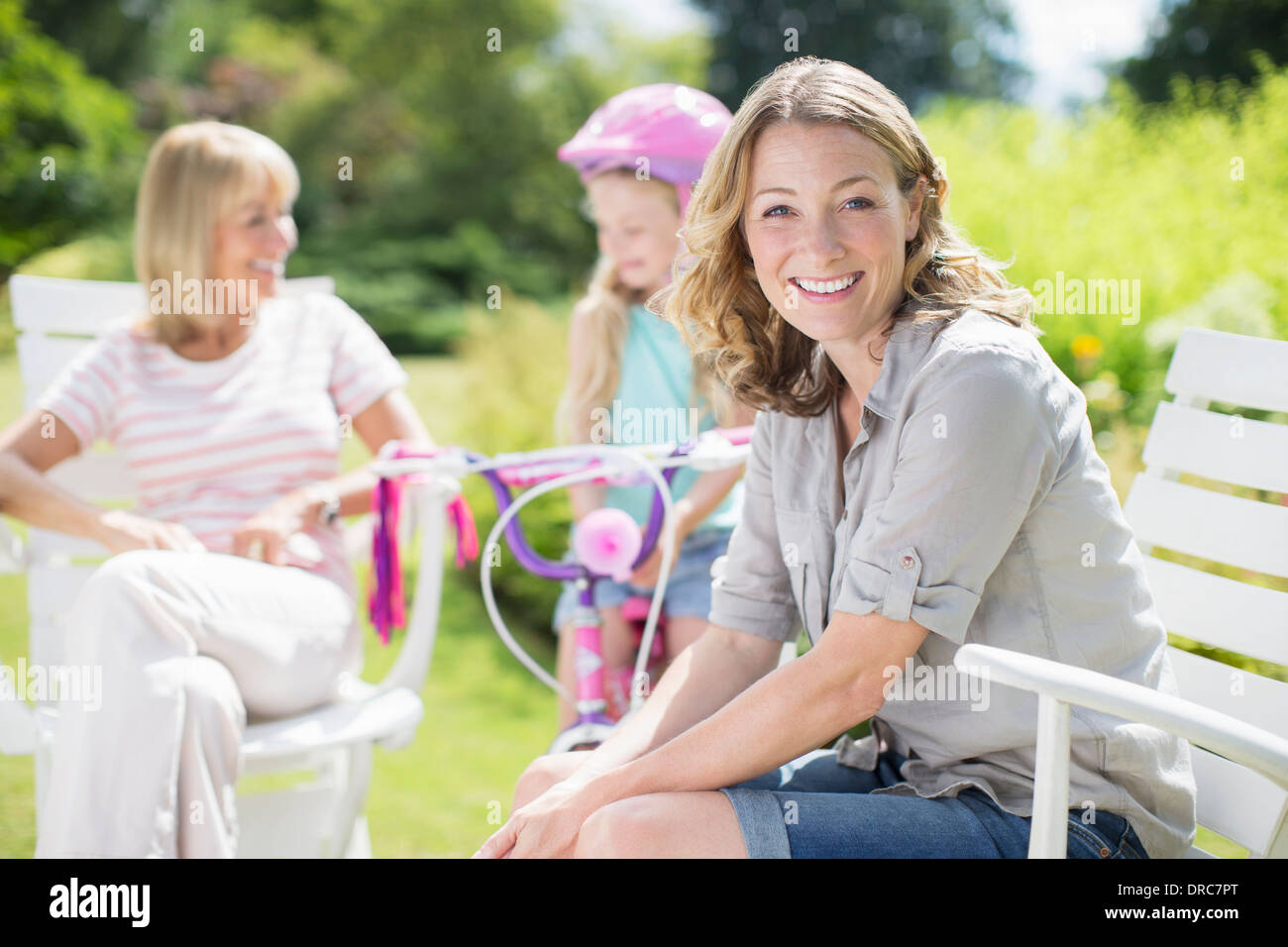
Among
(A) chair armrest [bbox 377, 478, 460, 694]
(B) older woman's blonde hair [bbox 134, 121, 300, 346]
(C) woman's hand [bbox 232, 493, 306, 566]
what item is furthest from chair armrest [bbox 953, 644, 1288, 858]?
(B) older woman's blonde hair [bbox 134, 121, 300, 346]

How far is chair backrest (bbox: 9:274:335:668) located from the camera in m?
2.85

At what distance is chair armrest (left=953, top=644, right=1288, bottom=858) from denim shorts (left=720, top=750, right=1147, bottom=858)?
0.56 feet

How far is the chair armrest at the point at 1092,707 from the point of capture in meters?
1.24

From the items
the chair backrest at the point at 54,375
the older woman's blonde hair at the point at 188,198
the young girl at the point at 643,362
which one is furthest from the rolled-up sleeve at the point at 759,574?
the chair backrest at the point at 54,375

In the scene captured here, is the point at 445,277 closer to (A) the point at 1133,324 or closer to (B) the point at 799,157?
(A) the point at 1133,324

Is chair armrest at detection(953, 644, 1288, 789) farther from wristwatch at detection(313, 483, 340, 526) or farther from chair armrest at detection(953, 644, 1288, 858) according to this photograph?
wristwatch at detection(313, 483, 340, 526)

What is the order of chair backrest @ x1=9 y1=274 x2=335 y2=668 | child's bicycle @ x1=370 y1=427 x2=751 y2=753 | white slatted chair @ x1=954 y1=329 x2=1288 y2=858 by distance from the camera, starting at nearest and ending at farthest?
white slatted chair @ x1=954 y1=329 x2=1288 y2=858 → child's bicycle @ x1=370 y1=427 x2=751 y2=753 → chair backrest @ x1=9 y1=274 x2=335 y2=668

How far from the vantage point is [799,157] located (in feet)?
5.28

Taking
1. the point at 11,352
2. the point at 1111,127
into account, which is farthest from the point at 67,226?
the point at 1111,127

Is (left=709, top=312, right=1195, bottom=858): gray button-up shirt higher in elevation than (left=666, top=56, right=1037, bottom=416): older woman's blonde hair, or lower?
lower

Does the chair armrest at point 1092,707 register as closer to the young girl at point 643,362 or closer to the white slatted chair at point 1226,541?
the white slatted chair at point 1226,541

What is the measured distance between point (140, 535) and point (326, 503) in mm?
400

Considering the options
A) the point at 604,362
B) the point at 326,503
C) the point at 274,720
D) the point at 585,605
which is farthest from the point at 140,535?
the point at 604,362
